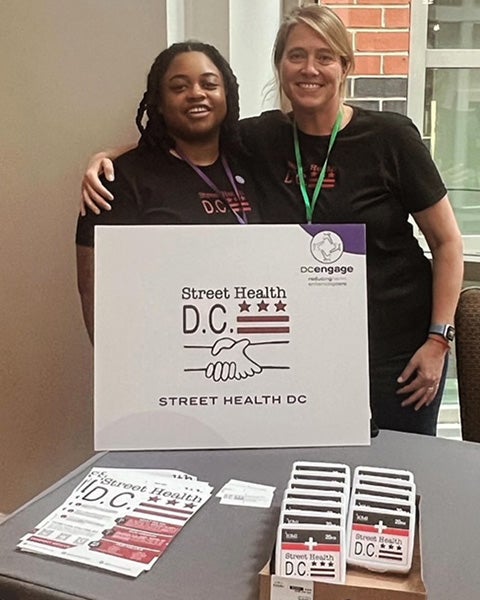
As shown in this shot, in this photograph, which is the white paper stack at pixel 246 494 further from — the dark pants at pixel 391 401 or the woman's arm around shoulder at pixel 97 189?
the woman's arm around shoulder at pixel 97 189

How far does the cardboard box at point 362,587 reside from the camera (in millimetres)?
872

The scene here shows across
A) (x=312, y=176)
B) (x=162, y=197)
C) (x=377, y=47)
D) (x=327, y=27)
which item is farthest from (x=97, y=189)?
(x=377, y=47)

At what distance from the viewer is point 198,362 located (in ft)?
4.25

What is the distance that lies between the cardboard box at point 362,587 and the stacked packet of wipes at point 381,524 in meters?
0.01

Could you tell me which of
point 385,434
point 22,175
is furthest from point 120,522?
→ point 22,175

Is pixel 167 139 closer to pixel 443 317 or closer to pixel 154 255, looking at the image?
pixel 154 255

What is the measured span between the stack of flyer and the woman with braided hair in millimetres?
435

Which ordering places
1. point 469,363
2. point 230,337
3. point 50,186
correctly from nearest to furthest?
point 230,337
point 469,363
point 50,186

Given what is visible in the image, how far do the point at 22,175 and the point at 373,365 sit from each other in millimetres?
1011

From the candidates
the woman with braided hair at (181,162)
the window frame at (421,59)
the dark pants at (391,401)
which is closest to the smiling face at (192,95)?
the woman with braided hair at (181,162)

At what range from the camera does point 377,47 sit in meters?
2.15

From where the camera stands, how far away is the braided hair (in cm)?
157

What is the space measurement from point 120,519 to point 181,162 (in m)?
0.78

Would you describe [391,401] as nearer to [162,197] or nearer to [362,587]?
[162,197]
